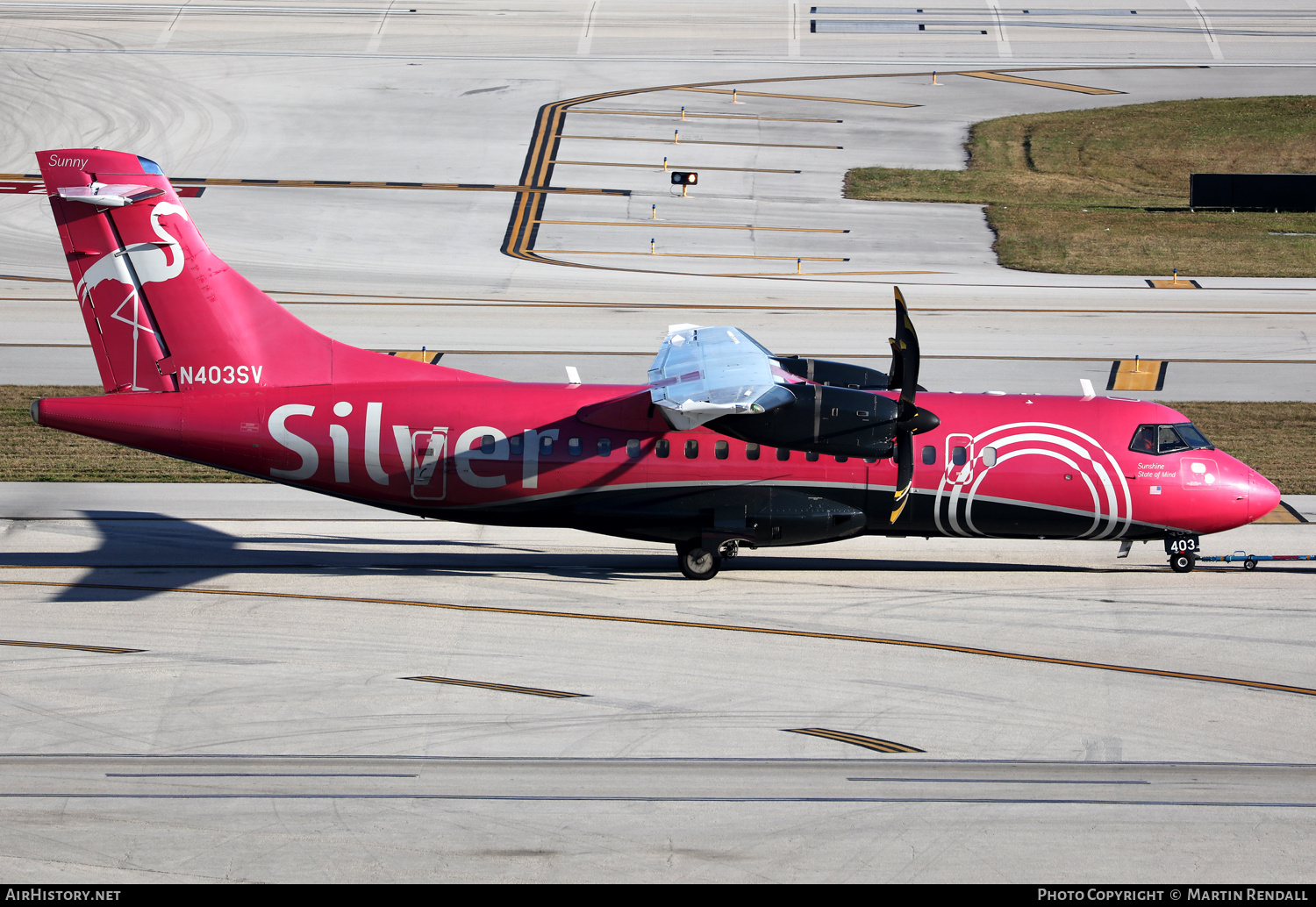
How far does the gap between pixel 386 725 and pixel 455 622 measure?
146 inches

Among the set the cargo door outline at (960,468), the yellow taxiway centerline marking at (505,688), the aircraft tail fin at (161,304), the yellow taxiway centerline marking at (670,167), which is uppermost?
the yellow taxiway centerline marking at (670,167)

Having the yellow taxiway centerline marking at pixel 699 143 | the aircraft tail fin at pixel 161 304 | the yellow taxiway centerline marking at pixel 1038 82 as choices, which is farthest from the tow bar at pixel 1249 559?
the yellow taxiway centerline marking at pixel 1038 82

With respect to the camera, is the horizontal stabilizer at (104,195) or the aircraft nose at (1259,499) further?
the aircraft nose at (1259,499)

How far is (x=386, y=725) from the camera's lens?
60.4 ft

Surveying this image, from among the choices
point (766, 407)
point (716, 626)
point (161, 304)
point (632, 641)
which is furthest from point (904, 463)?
point (161, 304)

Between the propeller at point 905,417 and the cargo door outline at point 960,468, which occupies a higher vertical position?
the propeller at point 905,417

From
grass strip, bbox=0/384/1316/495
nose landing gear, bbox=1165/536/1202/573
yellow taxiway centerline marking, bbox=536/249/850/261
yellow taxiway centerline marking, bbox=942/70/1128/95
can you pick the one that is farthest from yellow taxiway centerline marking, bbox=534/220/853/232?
nose landing gear, bbox=1165/536/1202/573

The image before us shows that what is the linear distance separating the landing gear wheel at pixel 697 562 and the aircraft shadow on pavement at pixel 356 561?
1.28ft

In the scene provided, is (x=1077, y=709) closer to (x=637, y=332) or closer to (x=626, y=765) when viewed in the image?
(x=626, y=765)

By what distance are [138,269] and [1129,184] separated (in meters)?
45.0

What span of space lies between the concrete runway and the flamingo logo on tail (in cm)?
491

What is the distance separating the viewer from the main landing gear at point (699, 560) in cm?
2389

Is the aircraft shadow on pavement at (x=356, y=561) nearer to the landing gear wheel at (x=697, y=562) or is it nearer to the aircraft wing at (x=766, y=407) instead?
the landing gear wheel at (x=697, y=562)

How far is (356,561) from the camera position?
2512 centimetres
